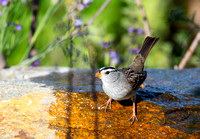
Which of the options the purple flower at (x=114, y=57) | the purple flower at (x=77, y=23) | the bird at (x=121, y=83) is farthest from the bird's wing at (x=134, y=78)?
the purple flower at (x=114, y=57)

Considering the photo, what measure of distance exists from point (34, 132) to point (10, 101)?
1.39ft

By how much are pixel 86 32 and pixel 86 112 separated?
60.7 inches

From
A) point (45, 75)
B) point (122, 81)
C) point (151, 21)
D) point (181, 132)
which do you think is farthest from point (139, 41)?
point (181, 132)

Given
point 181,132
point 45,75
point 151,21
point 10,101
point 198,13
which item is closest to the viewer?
point 181,132

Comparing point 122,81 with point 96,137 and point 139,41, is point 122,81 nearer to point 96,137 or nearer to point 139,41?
point 96,137

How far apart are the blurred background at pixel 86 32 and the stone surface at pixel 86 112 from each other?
2.94 ft

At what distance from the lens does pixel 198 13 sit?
7.38 metres

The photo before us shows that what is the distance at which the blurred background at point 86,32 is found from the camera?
3.58 m

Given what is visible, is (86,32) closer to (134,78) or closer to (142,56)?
(142,56)

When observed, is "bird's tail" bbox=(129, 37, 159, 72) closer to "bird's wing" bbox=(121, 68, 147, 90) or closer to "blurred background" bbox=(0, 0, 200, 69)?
"bird's wing" bbox=(121, 68, 147, 90)

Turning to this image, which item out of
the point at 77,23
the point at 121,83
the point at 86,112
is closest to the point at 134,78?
the point at 121,83

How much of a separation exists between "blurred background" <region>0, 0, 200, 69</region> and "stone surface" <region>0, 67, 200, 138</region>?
0.90 metres

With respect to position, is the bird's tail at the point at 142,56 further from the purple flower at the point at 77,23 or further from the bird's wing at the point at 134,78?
the purple flower at the point at 77,23

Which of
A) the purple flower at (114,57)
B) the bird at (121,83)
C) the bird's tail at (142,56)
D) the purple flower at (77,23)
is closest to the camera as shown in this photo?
the bird at (121,83)
